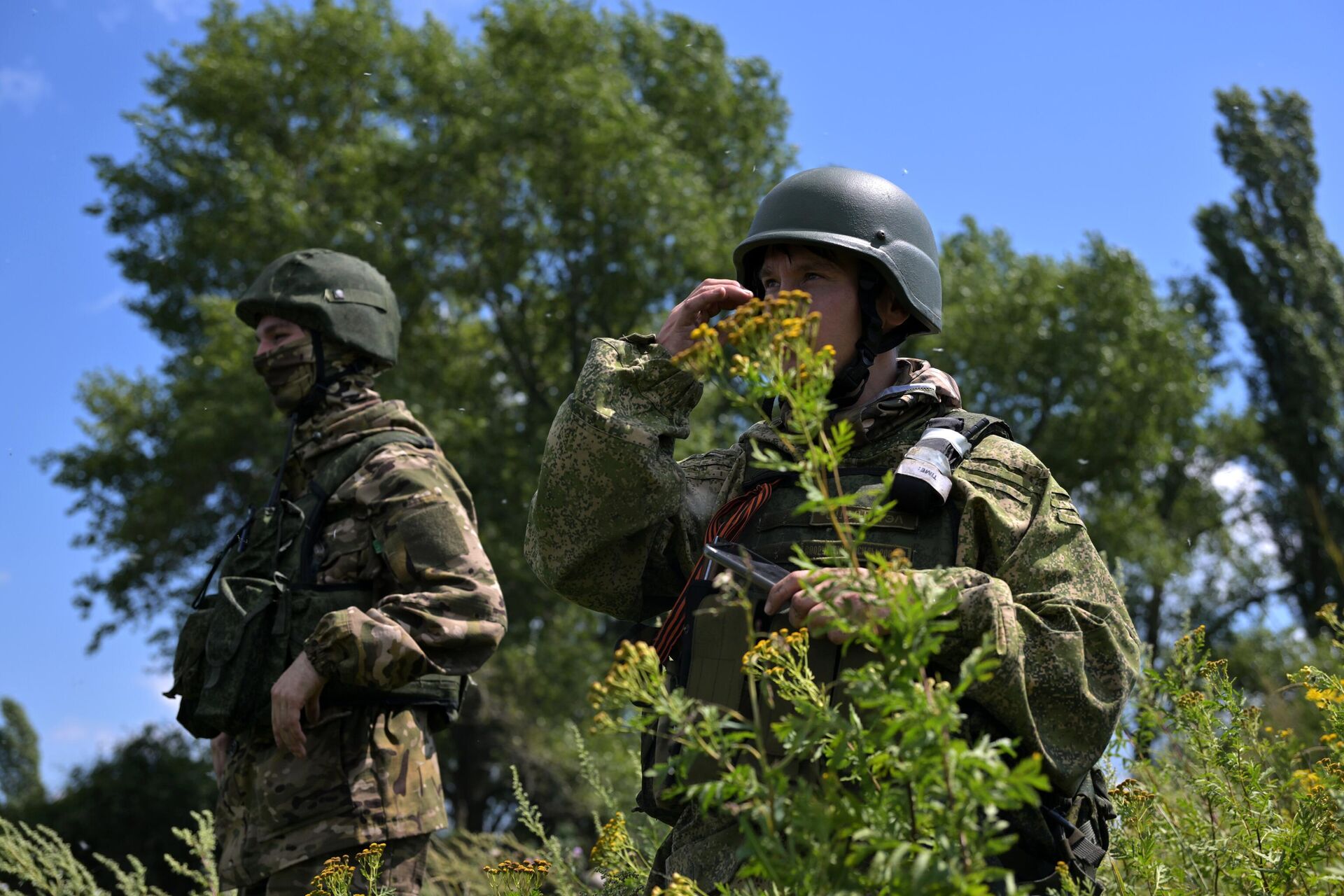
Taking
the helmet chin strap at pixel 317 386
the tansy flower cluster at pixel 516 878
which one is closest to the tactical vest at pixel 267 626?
the helmet chin strap at pixel 317 386

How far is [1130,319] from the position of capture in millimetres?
30297

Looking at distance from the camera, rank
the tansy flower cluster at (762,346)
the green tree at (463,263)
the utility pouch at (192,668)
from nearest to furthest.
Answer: the tansy flower cluster at (762,346) → the utility pouch at (192,668) → the green tree at (463,263)

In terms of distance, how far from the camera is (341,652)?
4152mm

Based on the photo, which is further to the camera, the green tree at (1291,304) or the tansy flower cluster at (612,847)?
the green tree at (1291,304)

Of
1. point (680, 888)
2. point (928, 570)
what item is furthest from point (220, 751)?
point (680, 888)

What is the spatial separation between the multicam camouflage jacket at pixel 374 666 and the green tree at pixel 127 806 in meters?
13.7

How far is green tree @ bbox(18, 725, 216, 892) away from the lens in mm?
17734

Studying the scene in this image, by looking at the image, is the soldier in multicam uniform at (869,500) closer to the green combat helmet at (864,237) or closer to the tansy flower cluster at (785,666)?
the green combat helmet at (864,237)

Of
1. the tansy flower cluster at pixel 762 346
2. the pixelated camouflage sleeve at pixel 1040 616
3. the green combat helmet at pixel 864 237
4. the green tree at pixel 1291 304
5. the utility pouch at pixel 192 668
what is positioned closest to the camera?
the tansy flower cluster at pixel 762 346

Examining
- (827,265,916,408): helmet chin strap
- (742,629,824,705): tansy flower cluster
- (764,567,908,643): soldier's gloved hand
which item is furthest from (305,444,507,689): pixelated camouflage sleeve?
(742,629,824,705): tansy flower cluster

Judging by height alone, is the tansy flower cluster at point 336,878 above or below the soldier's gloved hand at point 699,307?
below

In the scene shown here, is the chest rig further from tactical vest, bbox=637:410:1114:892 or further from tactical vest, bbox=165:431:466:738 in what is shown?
tactical vest, bbox=165:431:466:738

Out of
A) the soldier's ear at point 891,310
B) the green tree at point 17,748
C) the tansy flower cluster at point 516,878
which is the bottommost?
the tansy flower cluster at point 516,878

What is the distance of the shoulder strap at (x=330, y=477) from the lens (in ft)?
15.2
